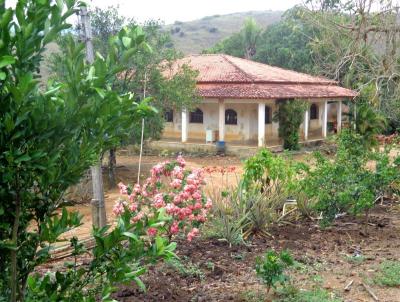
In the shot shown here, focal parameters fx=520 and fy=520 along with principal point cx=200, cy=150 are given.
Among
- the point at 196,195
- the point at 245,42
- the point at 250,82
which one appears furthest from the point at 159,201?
the point at 245,42

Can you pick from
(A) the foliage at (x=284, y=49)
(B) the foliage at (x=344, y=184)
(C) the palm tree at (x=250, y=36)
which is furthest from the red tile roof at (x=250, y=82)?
(C) the palm tree at (x=250, y=36)

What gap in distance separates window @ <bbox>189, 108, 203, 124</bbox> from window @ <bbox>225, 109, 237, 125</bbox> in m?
1.32

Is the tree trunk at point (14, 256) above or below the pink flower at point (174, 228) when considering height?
above

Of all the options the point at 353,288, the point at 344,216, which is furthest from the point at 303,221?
the point at 353,288

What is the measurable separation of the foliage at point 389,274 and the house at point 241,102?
16.1 meters

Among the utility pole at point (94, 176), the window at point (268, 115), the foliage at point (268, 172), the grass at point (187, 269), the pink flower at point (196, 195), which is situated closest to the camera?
the grass at point (187, 269)

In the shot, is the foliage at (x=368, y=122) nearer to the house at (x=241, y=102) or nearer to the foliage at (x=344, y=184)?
the house at (x=241, y=102)

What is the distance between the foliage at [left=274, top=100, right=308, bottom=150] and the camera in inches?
924

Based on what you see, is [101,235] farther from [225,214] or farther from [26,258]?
[225,214]

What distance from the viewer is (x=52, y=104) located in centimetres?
215

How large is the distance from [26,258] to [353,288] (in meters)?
4.08

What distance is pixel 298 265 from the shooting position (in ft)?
20.7

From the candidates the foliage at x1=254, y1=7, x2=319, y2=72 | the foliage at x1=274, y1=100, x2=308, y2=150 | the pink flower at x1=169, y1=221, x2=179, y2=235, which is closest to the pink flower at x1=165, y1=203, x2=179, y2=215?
the pink flower at x1=169, y1=221, x2=179, y2=235

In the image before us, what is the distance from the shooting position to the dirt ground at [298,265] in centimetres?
531
